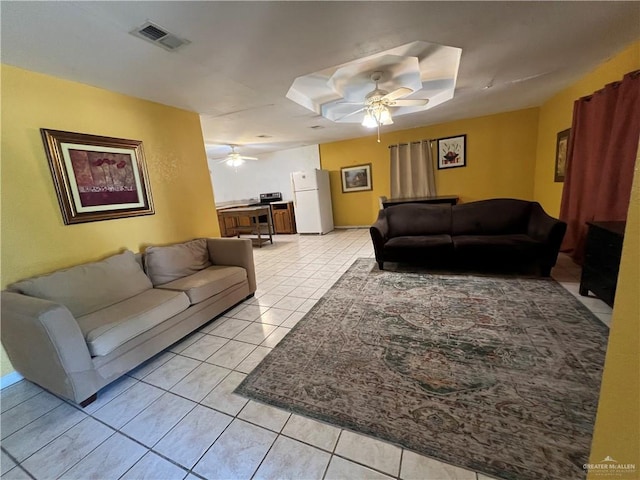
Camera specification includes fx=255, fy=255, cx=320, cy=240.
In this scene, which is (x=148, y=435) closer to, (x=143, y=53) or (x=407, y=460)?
(x=407, y=460)

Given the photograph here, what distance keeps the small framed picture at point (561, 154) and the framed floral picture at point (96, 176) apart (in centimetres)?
559

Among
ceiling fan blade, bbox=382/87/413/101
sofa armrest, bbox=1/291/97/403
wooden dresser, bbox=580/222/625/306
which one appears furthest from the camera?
ceiling fan blade, bbox=382/87/413/101

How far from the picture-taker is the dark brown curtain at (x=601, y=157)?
241 cm

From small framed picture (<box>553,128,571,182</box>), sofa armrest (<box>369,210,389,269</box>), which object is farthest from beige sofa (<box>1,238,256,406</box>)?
small framed picture (<box>553,128,571,182</box>)

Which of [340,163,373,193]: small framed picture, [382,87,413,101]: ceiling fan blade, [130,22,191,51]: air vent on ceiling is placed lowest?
[340,163,373,193]: small framed picture

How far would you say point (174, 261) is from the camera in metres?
2.67

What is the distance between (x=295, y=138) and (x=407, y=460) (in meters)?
5.70

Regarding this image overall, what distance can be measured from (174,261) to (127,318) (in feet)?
3.00

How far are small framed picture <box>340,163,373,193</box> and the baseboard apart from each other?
20.4 feet

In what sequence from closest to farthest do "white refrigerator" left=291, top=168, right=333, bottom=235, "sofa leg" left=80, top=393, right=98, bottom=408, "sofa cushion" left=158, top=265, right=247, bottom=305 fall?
"sofa leg" left=80, top=393, right=98, bottom=408 → "sofa cushion" left=158, top=265, right=247, bottom=305 → "white refrigerator" left=291, top=168, right=333, bottom=235

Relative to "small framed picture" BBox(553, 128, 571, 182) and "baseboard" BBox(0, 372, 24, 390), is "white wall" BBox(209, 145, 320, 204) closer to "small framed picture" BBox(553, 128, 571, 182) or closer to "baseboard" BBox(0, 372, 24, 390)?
"small framed picture" BBox(553, 128, 571, 182)

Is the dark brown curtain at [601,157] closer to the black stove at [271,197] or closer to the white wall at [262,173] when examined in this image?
the white wall at [262,173]

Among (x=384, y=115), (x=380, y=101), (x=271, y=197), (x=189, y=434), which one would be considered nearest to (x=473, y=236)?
(x=384, y=115)

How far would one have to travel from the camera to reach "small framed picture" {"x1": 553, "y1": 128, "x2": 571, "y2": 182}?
3.73 m
